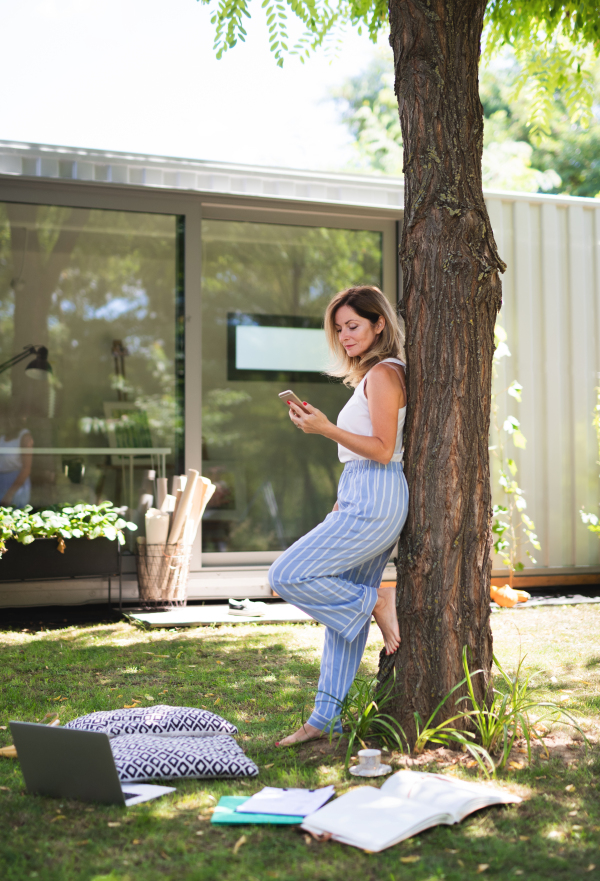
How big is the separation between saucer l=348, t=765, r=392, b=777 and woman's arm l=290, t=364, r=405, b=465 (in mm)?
973

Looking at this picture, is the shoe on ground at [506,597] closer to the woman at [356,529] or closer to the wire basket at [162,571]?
the wire basket at [162,571]

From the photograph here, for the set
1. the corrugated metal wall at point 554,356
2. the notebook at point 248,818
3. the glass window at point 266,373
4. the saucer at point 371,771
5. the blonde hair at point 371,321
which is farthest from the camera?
the glass window at point 266,373

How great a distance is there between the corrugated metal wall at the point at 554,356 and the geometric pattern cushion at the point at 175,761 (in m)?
4.29

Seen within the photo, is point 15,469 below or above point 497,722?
above

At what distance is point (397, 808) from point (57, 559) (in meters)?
3.52

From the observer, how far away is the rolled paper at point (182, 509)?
5453 millimetres

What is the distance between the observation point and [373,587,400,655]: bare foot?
2.74m

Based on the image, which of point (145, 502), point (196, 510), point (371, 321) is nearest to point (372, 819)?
point (371, 321)

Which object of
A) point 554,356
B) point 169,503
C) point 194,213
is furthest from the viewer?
point 554,356

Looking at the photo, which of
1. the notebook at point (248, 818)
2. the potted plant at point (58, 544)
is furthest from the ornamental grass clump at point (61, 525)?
the notebook at point (248, 818)

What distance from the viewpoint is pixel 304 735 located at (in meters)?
2.72

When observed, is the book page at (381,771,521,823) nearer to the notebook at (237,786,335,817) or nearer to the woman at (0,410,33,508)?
the notebook at (237,786,335,817)

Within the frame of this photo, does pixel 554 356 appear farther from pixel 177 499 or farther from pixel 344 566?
pixel 344 566

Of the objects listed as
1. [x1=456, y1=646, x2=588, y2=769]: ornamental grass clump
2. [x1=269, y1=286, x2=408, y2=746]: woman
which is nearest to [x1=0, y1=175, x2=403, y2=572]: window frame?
[x1=269, y1=286, x2=408, y2=746]: woman
